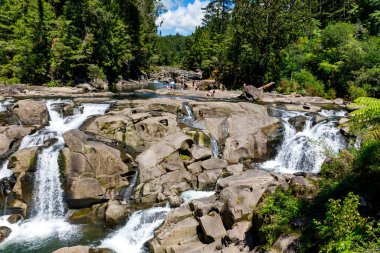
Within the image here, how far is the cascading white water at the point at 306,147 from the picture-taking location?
62.6ft

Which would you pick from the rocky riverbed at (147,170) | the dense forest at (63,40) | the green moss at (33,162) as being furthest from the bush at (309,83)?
the green moss at (33,162)

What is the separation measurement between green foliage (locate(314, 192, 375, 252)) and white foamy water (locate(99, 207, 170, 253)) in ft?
25.1

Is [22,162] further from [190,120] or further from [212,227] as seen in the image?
[190,120]

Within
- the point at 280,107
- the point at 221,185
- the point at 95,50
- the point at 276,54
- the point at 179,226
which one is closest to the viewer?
the point at 179,226

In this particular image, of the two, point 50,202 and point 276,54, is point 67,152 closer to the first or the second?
point 50,202

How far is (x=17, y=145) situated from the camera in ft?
58.6

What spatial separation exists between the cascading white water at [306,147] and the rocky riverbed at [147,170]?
0.08 m

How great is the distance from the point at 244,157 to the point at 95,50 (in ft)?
111

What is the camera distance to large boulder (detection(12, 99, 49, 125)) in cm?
2008

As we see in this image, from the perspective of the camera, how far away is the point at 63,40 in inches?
1610

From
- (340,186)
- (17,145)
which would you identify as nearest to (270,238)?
(340,186)

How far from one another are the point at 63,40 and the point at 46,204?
103ft

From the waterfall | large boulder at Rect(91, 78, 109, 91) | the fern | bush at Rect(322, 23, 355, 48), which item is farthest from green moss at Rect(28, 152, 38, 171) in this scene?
bush at Rect(322, 23, 355, 48)

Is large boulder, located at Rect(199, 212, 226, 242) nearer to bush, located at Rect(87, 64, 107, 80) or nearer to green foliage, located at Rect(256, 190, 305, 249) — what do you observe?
green foliage, located at Rect(256, 190, 305, 249)
